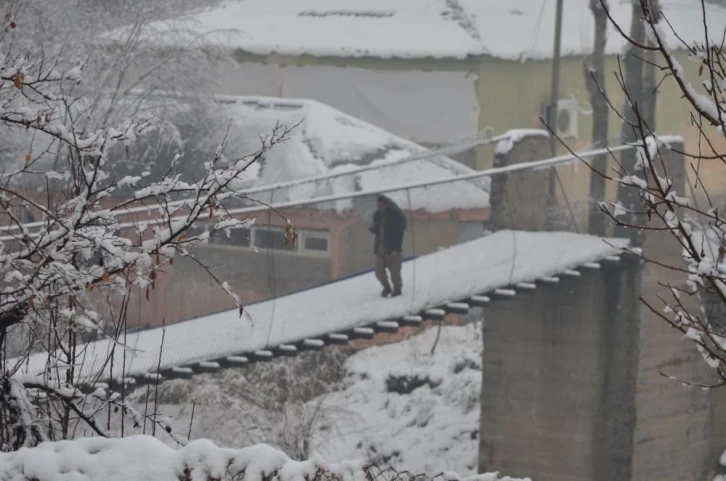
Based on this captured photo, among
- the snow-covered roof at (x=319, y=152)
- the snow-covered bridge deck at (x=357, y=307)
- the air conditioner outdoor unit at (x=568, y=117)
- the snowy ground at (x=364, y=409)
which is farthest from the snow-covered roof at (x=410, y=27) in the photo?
the snow-covered bridge deck at (x=357, y=307)

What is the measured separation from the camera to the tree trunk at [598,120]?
18.2 m

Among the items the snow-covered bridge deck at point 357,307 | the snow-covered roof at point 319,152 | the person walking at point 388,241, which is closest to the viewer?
the snow-covered bridge deck at point 357,307

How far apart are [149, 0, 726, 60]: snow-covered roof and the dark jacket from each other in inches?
616

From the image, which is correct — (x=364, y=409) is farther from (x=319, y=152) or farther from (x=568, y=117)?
(x=568, y=117)

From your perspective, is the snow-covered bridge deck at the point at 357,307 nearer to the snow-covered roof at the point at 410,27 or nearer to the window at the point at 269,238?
the window at the point at 269,238

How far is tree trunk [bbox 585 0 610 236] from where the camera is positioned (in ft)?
59.6

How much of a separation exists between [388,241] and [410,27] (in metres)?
17.9

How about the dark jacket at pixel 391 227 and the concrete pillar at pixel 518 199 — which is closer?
the dark jacket at pixel 391 227

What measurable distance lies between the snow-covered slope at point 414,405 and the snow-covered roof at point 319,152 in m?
3.18

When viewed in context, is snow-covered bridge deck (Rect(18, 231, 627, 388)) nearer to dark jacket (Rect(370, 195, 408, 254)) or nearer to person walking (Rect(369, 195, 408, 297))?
person walking (Rect(369, 195, 408, 297))

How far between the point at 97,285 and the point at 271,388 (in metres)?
17.5

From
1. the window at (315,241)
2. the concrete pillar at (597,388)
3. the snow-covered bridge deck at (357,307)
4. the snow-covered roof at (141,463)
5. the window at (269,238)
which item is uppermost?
the snow-covered roof at (141,463)

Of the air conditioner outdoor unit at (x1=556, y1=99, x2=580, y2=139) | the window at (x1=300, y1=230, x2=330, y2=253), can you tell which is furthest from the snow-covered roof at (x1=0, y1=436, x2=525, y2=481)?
the air conditioner outdoor unit at (x1=556, y1=99, x2=580, y2=139)

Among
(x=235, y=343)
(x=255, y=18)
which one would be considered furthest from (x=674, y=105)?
(x=235, y=343)
